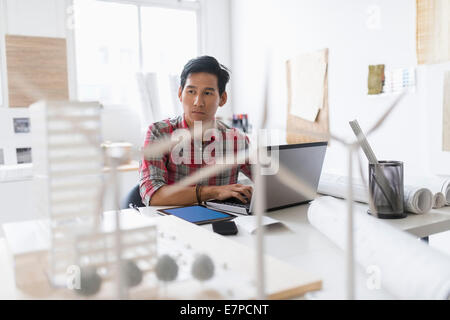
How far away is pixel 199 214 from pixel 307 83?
2032 mm

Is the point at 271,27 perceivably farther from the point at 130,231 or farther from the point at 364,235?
the point at 130,231

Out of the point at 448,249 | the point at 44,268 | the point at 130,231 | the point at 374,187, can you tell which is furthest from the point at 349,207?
the point at 448,249

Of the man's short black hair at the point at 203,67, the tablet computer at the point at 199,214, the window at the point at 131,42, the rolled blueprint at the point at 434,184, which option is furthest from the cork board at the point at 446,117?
the window at the point at 131,42

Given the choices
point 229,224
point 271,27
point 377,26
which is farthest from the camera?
point 271,27

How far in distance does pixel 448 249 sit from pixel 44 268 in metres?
2.07

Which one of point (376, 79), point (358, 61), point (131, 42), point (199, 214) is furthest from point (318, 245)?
point (131, 42)

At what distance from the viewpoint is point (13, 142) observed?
1.44 feet

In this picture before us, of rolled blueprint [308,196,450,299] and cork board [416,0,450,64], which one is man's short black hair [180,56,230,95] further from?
cork board [416,0,450,64]

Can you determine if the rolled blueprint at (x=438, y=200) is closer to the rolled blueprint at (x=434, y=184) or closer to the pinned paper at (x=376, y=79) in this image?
the rolled blueprint at (x=434, y=184)

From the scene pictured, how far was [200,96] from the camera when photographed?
1535 millimetres

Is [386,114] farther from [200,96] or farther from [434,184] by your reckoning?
[200,96]

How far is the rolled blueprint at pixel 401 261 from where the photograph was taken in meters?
0.51

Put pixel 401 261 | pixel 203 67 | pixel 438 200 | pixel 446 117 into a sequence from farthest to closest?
pixel 446 117 → pixel 203 67 → pixel 438 200 → pixel 401 261

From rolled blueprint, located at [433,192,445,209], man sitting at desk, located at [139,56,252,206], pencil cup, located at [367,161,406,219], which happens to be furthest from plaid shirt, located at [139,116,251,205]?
rolled blueprint, located at [433,192,445,209]
